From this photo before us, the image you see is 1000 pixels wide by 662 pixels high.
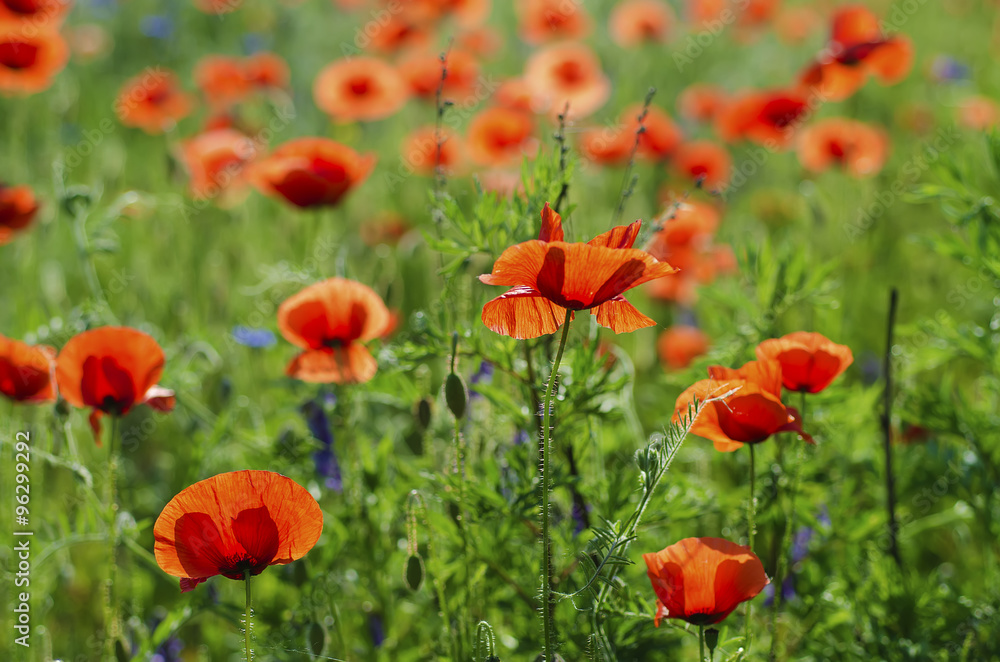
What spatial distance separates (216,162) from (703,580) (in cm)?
227

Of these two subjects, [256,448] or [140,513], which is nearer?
[256,448]

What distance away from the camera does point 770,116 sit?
3.10 meters

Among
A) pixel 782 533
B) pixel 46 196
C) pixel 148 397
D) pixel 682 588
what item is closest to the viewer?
pixel 682 588

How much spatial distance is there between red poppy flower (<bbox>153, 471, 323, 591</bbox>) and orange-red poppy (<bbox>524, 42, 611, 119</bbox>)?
9.12 ft

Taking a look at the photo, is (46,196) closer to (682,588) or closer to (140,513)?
(140,513)

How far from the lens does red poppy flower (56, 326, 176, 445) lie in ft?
4.20

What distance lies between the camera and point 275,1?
6.75m

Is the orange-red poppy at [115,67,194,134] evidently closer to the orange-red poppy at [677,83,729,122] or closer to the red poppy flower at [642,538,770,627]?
the orange-red poppy at [677,83,729,122]

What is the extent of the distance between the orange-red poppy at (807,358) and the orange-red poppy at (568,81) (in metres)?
2.47

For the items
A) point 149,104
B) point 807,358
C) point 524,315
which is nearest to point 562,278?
point 524,315

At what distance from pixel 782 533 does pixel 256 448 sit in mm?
1000

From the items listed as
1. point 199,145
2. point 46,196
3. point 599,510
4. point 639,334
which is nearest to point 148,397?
point 599,510

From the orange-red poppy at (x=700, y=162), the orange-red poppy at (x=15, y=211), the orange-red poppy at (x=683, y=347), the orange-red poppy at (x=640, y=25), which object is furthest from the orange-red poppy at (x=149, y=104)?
the orange-red poppy at (x=640, y=25)

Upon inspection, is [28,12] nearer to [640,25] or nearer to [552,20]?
[552,20]
